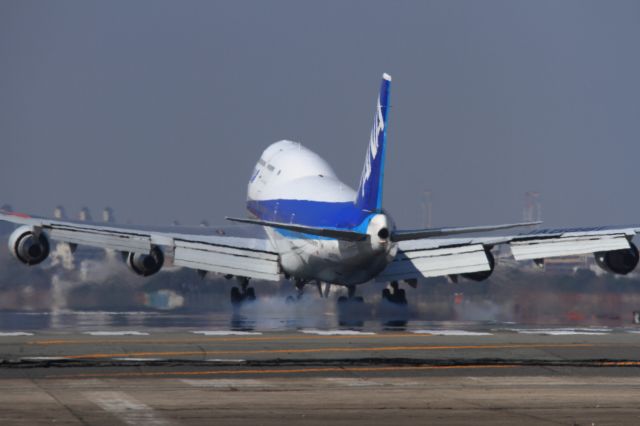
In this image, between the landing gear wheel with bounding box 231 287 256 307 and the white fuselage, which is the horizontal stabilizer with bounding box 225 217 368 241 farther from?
the landing gear wheel with bounding box 231 287 256 307

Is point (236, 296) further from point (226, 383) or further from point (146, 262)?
point (226, 383)

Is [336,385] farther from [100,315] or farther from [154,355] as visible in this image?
[100,315]

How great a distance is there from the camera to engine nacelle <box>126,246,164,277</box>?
60156mm

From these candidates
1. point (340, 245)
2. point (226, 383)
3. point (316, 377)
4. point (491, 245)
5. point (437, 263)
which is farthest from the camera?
point (491, 245)

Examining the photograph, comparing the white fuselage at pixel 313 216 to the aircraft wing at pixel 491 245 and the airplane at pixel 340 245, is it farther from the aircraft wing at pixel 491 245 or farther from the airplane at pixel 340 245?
the aircraft wing at pixel 491 245

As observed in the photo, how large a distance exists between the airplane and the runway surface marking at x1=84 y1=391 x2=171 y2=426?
2555 cm

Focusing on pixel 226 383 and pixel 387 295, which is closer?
pixel 226 383

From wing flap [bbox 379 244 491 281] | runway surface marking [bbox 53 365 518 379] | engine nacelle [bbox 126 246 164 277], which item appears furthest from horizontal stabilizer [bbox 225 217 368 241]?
runway surface marking [bbox 53 365 518 379]

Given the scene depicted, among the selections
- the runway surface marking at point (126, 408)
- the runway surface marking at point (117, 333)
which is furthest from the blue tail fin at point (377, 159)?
the runway surface marking at point (126, 408)

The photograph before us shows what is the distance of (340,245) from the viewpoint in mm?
53656

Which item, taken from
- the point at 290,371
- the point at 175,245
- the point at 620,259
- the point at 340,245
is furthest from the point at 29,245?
the point at 290,371

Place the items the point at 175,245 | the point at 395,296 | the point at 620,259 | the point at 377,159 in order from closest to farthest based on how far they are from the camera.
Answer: the point at 377,159 < the point at 620,259 < the point at 175,245 < the point at 395,296

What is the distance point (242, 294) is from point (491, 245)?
1255cm

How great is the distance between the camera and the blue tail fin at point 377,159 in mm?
51250
